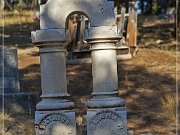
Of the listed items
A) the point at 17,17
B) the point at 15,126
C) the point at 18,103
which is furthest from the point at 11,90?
the point at 17,17

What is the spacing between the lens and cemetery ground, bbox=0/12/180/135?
384 inches

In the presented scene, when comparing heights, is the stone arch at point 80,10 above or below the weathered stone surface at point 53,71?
above

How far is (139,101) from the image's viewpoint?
12.1 metres

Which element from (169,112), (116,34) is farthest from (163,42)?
(116,34)

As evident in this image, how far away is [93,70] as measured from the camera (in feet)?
21.3

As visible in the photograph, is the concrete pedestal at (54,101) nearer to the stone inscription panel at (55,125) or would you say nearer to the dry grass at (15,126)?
the stone inscription panel at (55,125)

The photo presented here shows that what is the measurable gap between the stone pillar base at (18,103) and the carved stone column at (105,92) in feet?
14.1

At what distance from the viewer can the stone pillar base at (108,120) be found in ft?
21.0

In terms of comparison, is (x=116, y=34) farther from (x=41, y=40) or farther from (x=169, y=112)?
(x=169, y=112)

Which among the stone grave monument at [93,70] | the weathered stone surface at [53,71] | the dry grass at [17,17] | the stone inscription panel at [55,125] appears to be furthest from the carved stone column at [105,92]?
the dry grass at [17,17]

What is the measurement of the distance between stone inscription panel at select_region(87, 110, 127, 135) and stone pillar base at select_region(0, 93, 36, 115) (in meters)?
4.29

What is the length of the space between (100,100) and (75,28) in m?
10.2

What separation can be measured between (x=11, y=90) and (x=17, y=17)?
21.7 m

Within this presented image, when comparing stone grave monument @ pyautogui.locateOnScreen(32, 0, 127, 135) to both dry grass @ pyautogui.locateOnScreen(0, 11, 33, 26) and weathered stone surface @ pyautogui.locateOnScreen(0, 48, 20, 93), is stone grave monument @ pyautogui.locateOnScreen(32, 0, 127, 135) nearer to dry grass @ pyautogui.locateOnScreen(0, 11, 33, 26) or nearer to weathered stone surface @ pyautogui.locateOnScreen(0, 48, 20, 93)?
weathered stone surface @ pyautogui.locateOnScreen(0, 48, 20, 93)
